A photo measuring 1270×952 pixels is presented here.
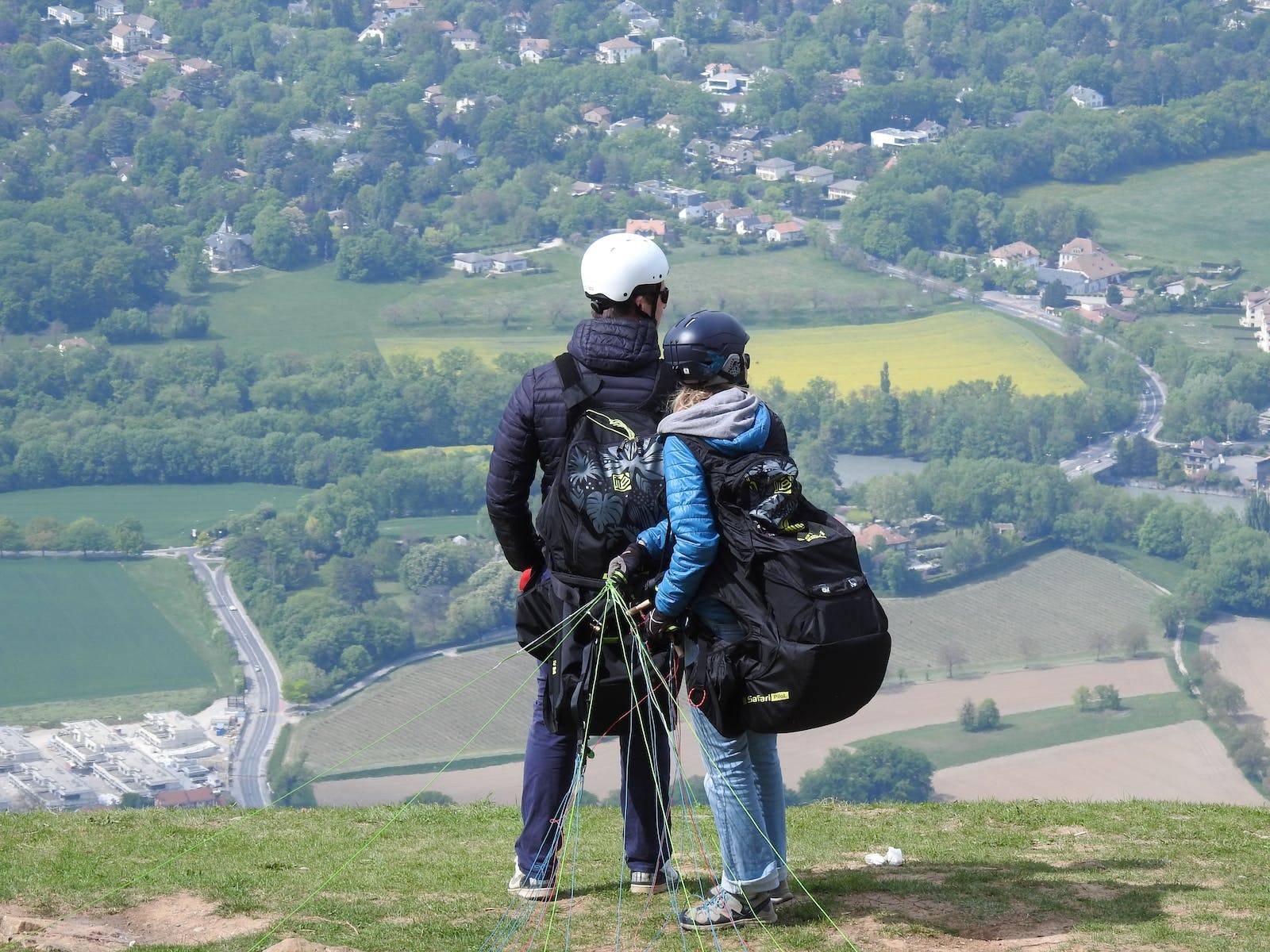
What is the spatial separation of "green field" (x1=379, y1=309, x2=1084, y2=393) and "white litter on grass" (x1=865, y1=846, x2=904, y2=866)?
74.8 m

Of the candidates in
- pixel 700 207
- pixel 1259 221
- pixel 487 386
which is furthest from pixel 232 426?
pixel 1259 221

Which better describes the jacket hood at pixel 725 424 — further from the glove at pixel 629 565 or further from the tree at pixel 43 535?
the tree at pixel 43 535

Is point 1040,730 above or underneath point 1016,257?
underneath

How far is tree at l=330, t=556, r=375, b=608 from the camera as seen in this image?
65062 millimetres

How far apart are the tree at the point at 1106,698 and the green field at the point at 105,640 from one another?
26431 millimetres

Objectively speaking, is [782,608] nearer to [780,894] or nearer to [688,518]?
[688,518]

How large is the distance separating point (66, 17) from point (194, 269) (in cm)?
4695

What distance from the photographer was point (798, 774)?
4338cm

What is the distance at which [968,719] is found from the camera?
161 ft

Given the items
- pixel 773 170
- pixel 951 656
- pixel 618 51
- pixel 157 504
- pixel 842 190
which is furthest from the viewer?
pixel 618 51

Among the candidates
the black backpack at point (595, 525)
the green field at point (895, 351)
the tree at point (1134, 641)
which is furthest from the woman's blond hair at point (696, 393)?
the green field at point (895, 351)

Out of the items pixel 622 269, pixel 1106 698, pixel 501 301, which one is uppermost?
pixel 622 269

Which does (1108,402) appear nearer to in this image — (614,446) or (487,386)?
(487,386)

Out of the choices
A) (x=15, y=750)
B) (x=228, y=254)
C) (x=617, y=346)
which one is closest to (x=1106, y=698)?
(x=15, y=750)
